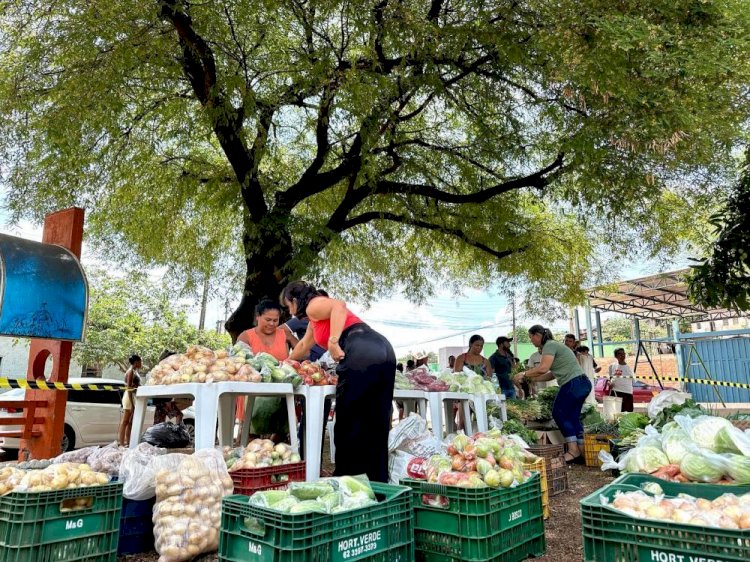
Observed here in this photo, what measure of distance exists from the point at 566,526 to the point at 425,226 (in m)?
6.72

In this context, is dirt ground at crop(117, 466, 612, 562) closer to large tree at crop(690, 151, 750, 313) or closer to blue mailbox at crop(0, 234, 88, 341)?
large tree at crop(690, 151, 750, 313)

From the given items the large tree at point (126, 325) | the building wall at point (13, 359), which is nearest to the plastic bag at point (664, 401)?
the large tree at point (126, 325)

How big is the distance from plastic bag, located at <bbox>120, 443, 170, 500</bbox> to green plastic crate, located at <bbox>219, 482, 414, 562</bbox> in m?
1.07

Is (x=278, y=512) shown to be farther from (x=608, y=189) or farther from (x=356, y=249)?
(x=356, y=249)

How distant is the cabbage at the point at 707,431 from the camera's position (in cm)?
344

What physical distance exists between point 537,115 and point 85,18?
21.5ft

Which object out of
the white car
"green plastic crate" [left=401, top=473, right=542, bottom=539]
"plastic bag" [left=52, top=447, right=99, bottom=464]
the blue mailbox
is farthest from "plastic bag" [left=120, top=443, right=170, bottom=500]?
the white car

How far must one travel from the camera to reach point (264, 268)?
28.8ft

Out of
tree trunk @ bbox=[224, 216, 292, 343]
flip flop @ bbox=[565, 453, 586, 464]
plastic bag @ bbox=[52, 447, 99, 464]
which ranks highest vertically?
tree trunk @ bbox=[224, 216, 292, 343]

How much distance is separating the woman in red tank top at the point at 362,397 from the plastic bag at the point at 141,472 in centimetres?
121

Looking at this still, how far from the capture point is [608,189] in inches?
298

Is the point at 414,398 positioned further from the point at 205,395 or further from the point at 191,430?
the point at 191,430

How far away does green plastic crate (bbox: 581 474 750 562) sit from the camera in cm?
201

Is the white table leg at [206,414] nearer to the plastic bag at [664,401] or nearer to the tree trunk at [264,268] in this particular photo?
the tree trunk at [264,268]
